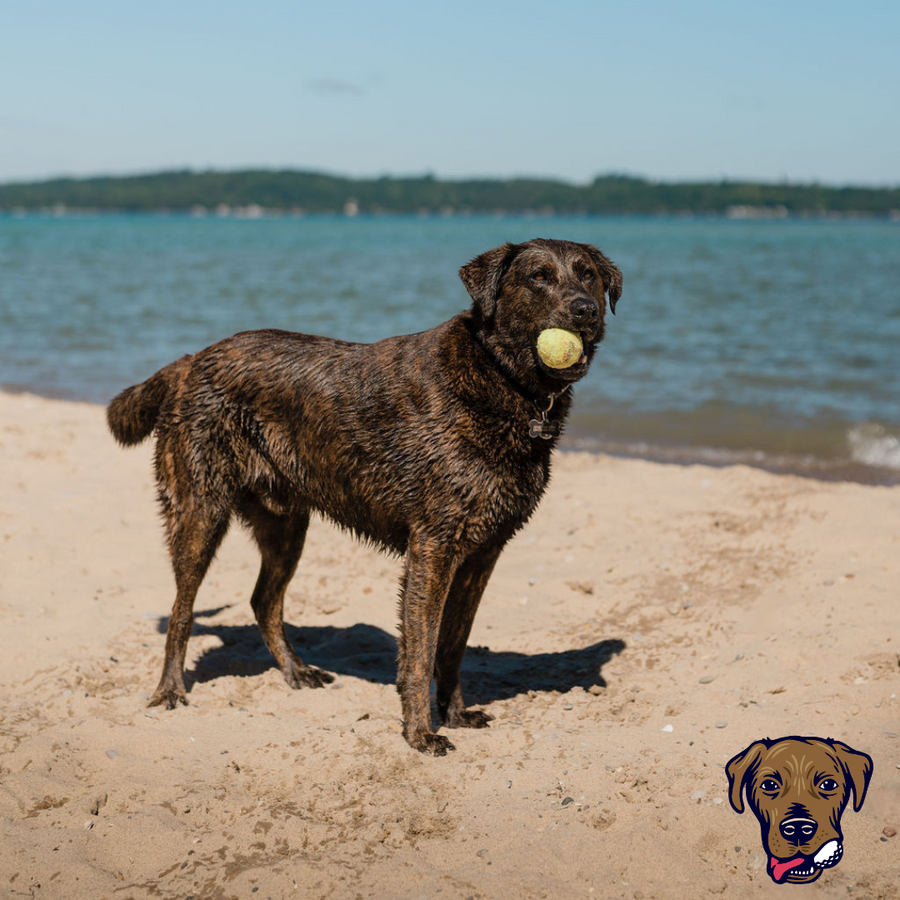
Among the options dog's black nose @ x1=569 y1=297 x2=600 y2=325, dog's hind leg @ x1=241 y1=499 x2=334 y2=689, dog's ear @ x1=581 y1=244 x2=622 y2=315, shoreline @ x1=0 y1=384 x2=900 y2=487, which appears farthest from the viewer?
shoreline @ x1=0 y1=384 x2=900 y2=487

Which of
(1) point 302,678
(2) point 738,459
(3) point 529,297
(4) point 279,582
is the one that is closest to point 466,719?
(1) point 302,678

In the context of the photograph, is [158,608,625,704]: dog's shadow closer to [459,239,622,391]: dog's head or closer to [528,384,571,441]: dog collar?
[528,384,571,441]: dog collar

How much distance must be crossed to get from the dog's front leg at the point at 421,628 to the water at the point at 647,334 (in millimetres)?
7453

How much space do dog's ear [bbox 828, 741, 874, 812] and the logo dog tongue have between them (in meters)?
0.43

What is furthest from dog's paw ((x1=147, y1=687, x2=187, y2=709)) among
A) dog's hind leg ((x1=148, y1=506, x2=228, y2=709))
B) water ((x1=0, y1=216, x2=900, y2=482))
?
water ((x1=0, y1=216, x2=900, y2=482))

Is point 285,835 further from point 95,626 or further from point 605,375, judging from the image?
point 605,375

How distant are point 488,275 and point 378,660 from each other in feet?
8.69

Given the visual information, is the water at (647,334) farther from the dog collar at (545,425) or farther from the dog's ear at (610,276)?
the dog collar at (545,425)

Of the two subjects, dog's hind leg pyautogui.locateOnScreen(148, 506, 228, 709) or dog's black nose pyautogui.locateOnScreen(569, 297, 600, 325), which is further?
Result: dog's hind leg pyautogui.locateOnScreen(148, 506, 228, 709)

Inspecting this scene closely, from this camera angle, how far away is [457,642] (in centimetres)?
512

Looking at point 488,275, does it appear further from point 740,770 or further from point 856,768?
point 856,768

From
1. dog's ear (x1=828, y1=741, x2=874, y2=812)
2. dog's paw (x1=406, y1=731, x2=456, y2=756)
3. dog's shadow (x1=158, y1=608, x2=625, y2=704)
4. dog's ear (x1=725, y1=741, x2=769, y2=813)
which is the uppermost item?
dog's ear (x1=828, y1=741, x2=874, y2=812)

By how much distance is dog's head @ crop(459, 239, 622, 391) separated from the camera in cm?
449

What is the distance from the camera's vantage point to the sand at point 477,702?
3.71m
